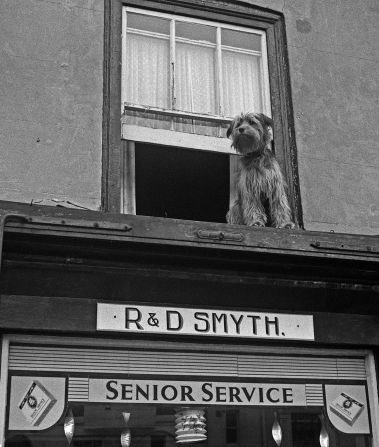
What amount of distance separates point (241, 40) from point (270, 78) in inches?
24.4

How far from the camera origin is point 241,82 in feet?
30.8

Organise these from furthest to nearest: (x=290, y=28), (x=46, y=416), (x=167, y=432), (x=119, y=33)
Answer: (x=290, y=28) < (x=119, y=33) < (x=167, y=432) < (x=46, y=416)

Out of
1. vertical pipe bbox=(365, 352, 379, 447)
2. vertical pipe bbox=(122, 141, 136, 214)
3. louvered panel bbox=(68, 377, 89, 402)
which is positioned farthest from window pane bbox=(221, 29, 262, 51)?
louvered panel bbox=(68, 377, 89, 402)

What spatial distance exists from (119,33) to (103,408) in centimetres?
412

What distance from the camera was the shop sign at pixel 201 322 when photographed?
292 inches

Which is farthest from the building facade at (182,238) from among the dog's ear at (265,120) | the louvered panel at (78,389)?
the dog's ear at (265,120)

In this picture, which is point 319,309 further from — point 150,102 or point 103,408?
point 150,102

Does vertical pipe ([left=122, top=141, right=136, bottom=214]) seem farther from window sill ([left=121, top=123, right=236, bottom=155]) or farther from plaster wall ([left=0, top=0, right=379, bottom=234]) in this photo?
plaster wall ([left=0, top=0, right=379, bottom=234])

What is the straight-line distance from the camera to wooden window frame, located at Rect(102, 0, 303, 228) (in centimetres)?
825

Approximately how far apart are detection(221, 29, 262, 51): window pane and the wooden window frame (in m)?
0.12

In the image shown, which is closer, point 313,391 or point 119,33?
point 313,391

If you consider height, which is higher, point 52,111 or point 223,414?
point 52,111

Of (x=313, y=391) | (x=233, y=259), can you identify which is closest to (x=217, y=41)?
(x=233, y=259)

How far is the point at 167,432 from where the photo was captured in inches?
314
